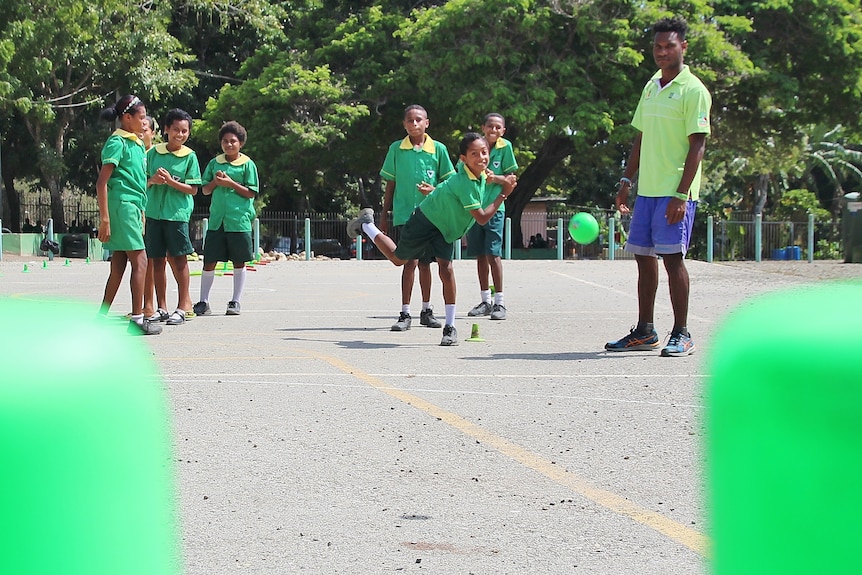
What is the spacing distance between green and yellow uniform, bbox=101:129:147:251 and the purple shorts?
387cm

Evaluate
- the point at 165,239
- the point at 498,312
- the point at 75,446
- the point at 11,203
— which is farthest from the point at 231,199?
the point at 11,203

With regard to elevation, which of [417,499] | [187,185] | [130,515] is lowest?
[417,499]

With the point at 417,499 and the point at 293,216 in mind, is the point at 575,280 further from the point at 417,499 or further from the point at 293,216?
the point at 293,216

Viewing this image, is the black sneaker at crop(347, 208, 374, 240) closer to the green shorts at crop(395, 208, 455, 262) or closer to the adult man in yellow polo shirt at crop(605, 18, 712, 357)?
the green shorts at crop(395, 208, 455, 262)

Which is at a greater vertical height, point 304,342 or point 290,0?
point 290,0

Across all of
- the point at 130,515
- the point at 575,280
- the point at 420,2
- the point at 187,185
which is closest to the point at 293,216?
the point at 420,2

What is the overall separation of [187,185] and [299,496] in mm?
6499

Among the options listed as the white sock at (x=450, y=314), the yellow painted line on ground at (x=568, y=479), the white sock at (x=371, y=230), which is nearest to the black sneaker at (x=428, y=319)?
the white sock at (x=371, y=230)

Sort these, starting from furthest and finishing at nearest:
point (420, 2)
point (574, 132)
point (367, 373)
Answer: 1. point (420, 2)
2. point (574, 132)
3. point (367, 373)

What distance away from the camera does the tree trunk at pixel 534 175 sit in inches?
1443

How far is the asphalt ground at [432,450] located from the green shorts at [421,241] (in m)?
0.67

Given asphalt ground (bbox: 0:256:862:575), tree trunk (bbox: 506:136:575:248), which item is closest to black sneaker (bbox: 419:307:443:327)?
asphalt ground (bbox: 0:256:862:575)

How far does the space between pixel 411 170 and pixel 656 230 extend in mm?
3032

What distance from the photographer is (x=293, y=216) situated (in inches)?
1485
